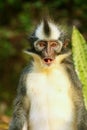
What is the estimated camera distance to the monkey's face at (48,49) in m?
6.75

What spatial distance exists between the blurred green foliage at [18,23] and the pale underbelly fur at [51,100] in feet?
14.7

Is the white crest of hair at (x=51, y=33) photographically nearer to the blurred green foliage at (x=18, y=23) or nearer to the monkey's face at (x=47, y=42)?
the monkey's face at (x=47, y=42)

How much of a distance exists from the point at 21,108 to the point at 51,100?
335 mm

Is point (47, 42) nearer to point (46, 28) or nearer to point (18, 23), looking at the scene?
point (46, 28)

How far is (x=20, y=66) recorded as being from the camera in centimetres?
1223

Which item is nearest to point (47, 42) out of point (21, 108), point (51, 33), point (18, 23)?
point (51, 33)

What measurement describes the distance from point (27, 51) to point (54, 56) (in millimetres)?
338

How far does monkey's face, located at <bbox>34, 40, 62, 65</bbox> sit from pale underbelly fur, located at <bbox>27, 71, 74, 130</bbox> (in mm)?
265

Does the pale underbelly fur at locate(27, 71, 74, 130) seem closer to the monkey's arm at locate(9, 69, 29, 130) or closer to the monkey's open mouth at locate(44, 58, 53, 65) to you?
the monkey's arm at locate(9, 69, 29, 130)

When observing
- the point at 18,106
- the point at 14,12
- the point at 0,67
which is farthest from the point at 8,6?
the point at 18,106

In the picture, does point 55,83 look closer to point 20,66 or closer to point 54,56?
point 54,56

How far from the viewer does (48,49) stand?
683 centimetres

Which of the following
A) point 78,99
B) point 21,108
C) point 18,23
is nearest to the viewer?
point 78,99

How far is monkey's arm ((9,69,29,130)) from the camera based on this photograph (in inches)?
282
